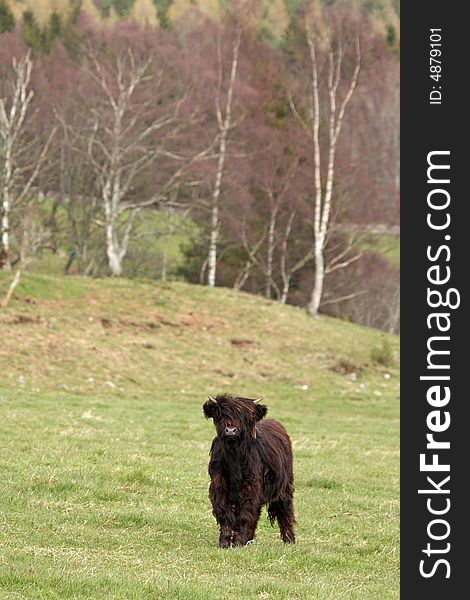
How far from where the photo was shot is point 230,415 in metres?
11.5

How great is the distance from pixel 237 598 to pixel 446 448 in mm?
2797

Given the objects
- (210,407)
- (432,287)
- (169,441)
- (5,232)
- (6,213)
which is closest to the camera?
(432,287)

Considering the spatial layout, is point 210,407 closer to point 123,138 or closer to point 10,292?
point 10,292

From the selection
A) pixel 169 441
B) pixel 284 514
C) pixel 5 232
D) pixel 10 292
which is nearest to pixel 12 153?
pixel 5 232

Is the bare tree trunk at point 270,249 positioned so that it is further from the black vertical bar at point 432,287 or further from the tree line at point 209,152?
the black vertical bar at point 432,287

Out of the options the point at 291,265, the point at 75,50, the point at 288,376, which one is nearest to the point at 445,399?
the point at 288,376

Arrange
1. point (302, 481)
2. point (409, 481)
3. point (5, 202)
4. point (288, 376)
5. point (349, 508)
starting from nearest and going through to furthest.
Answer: point (409, 481)
point (349, 508)
point (302, 481)
point (288, 376)
point (5, 202)

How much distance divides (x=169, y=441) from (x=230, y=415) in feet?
32.0

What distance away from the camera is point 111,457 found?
55.6ft

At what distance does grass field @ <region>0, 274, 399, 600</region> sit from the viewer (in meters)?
9.99

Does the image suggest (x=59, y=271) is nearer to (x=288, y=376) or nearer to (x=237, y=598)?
(x=288, y=376)

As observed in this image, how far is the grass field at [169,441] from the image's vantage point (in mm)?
9992

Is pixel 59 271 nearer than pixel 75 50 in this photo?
Yes

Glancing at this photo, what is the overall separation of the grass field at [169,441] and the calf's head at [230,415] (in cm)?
128
